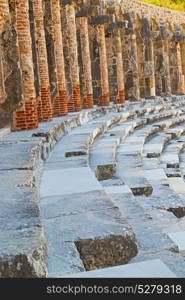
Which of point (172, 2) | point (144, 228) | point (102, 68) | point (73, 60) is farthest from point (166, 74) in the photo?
point (144, 228)

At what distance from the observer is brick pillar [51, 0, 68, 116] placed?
44.7 ft

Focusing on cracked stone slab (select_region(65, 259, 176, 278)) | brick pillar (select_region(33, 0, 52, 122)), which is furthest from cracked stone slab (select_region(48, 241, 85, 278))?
brick pillar (select_region(33, 0, 52, 122))

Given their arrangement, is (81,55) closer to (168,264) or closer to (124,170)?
(124,170)

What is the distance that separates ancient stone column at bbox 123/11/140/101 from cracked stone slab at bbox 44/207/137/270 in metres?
19.1

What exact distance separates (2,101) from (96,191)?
4.74 m

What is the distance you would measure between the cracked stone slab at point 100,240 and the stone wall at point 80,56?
5.60 meters

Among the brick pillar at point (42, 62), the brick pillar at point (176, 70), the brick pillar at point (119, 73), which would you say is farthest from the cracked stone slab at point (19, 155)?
the brick pillar at point (176, 70)

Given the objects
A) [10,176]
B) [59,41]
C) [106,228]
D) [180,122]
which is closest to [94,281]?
[106,228]

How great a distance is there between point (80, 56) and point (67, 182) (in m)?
12.4

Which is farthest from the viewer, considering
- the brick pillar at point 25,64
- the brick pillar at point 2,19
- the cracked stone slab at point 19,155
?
the brick pillar at point 25,64

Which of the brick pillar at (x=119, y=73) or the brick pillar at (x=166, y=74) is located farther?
the brick pillar at (x=166, y=74)

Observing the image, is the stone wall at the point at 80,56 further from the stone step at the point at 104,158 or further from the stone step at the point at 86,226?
the stone step at the point at 86,226

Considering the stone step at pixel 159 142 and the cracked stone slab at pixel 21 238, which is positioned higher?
the cracked stone slab at pixel 21 238

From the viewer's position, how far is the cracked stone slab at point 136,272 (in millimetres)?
2904
